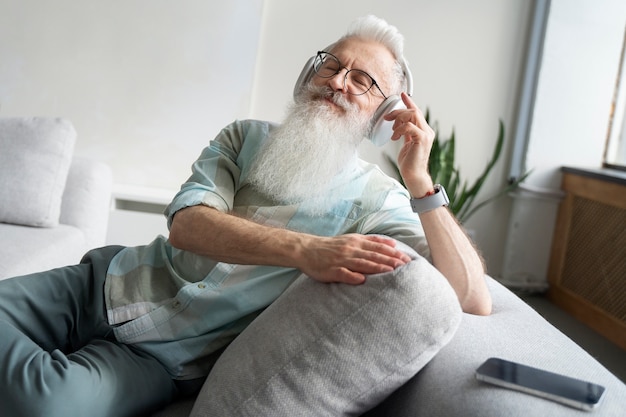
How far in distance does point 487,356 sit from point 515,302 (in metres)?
0.41

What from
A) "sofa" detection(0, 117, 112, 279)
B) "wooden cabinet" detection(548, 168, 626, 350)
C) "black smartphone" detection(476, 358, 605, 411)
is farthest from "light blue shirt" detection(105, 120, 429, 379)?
"wooden cabinet" detection(548, 168, 626, 350)

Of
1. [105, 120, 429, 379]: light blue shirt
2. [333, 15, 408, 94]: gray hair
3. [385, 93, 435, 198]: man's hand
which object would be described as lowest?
[105, 120, 429, 379]: light blue shirt

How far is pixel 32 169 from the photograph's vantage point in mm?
2676

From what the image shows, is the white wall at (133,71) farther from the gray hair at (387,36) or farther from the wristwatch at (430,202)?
the wristwatch at (430,202)

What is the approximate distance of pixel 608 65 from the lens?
4.06 m

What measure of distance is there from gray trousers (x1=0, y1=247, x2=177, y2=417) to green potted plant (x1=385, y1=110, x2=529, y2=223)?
8.14 ft

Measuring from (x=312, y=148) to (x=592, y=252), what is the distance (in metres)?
2.51

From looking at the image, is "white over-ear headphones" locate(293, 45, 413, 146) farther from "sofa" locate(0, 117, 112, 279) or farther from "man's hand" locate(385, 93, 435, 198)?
"sofa" locate(0, 117, 112, 279)

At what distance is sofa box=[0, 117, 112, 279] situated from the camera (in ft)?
8.59

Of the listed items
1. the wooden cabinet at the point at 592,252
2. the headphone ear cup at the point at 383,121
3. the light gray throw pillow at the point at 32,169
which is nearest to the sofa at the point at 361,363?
the headphone ear cup at the point at 383,121

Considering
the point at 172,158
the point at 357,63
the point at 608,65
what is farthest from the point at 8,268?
the point at 608,65

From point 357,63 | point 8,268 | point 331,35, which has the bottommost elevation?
point 8,268

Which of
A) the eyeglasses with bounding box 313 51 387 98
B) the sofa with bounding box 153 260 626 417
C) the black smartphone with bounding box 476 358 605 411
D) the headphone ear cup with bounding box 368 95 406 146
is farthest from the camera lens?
the eyeglasses with bounding box 313 51 387 98

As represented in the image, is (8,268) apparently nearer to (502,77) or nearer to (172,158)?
(172,158)
